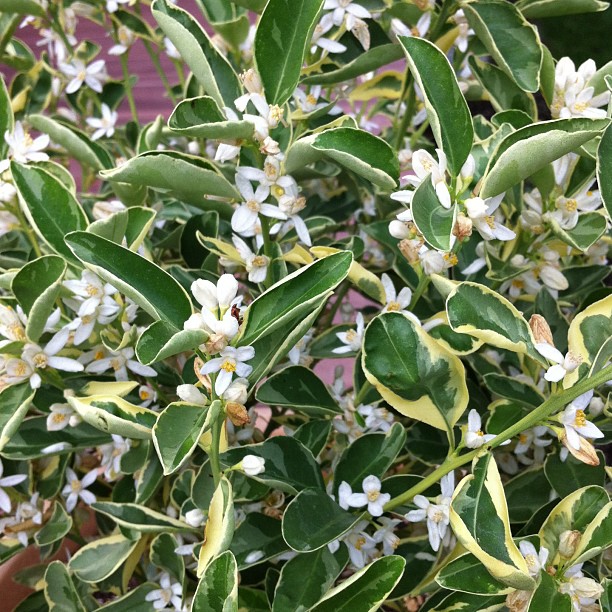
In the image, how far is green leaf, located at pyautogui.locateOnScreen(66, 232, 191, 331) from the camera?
0.39 m

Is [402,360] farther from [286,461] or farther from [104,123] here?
[104,123]

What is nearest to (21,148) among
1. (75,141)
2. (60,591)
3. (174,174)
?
(75,141)

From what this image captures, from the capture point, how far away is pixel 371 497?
0.50 meters

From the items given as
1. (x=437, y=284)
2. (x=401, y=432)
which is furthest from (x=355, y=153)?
(x=401, y=432)

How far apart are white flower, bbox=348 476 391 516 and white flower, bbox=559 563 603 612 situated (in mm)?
127

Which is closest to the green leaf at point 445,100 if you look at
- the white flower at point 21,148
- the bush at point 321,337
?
the bush at point 321,337

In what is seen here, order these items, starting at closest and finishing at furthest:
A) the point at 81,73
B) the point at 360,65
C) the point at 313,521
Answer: the point at 313,521, the point at 360,65, the point at 81,73

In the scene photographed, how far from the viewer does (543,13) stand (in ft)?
1.95

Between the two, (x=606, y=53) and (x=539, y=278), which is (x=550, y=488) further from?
(x=606, y=53)

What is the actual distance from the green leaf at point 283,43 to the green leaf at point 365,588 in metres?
0.31

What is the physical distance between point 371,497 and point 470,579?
0.09 metres

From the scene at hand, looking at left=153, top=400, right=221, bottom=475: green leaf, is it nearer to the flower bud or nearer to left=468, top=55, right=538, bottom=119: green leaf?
the flower bud

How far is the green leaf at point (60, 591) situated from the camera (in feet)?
2.01

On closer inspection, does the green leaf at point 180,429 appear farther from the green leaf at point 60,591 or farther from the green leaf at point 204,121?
the green leaf at point 60,591
